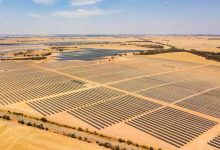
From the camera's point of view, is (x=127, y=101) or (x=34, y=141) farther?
(x=127, y=101)

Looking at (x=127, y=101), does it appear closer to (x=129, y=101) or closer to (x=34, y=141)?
(x=129, y=101)

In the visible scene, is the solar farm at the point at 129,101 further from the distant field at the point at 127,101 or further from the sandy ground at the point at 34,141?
the sandy ground at the point at 34,141

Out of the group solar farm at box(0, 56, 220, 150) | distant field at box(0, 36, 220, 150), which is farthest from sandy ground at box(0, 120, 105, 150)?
solar farm at box(0, 56, 220, 150)

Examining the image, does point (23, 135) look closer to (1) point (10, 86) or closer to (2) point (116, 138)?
(2) point (116, 138)

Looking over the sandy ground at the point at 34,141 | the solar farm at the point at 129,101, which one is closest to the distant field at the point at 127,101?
the solar farm at the point at 129,101

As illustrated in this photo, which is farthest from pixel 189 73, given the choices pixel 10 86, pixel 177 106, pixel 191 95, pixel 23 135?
pixel 23 135

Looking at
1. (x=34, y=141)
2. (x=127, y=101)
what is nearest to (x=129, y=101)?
(x=127, y=101)
